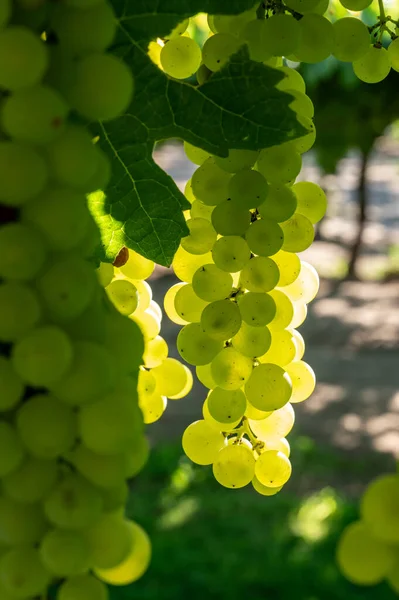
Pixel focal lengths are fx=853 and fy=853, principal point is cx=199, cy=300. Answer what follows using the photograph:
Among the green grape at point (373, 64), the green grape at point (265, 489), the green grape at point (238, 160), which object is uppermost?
the green grape at point (373, 64)

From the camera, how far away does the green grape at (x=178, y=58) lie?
22.5 inches

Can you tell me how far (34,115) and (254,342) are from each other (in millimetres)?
323

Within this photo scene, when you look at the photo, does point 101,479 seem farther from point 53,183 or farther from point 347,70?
point 347,70

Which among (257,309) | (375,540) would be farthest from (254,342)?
(375,540)

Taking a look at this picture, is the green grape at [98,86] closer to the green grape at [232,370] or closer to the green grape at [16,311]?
the green grape at [16,311]

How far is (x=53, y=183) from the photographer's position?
1.18 feet

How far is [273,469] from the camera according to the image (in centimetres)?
60

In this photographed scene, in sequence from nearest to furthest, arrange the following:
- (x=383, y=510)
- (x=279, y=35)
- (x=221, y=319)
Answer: (x=383, y=510) → (x=279, y=35) → (x=221, y=319)

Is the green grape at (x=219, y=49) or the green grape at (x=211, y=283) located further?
the green grape at (x=211, y=283)

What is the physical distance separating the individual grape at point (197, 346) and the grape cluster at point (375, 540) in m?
0.35

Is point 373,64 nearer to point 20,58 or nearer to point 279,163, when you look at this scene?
point 279,163

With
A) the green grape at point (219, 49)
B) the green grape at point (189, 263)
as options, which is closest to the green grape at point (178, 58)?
the green grape at point (219, 49)

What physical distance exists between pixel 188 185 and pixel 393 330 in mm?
6442

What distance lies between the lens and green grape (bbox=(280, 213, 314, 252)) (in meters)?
0.64
